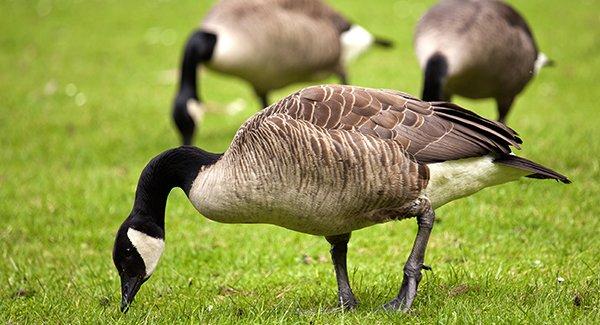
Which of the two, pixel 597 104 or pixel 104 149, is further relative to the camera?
pixel 597 104

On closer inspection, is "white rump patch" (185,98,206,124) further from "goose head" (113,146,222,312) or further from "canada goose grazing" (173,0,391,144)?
"goose head" (113,146,222,312)

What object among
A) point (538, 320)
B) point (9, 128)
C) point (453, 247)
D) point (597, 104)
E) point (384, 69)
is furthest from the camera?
point (384, 69)

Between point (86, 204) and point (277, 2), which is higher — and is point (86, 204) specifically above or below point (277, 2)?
below

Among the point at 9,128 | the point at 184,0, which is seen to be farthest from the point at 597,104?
the point at 184,0

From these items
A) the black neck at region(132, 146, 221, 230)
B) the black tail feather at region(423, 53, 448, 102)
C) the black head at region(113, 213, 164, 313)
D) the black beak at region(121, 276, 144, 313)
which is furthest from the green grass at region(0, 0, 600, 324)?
the black tail feather at region(423, 53, 448, 102)

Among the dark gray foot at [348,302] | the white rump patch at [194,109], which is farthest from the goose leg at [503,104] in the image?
the dark gray foot at [348,302]

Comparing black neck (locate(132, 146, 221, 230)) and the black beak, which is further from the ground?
black neck (locate(132, 146, 221, 230))

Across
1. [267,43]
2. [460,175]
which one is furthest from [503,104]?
[460,175]

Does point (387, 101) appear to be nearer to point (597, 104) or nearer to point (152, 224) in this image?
point (152, 224)

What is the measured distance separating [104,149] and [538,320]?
7.93 metres

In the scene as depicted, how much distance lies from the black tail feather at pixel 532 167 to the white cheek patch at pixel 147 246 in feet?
6.73

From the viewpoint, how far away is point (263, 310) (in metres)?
5.16

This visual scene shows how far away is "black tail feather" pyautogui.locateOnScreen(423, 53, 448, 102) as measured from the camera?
864 cm

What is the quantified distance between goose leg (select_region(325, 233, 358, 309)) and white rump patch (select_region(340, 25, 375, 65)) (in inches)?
264
